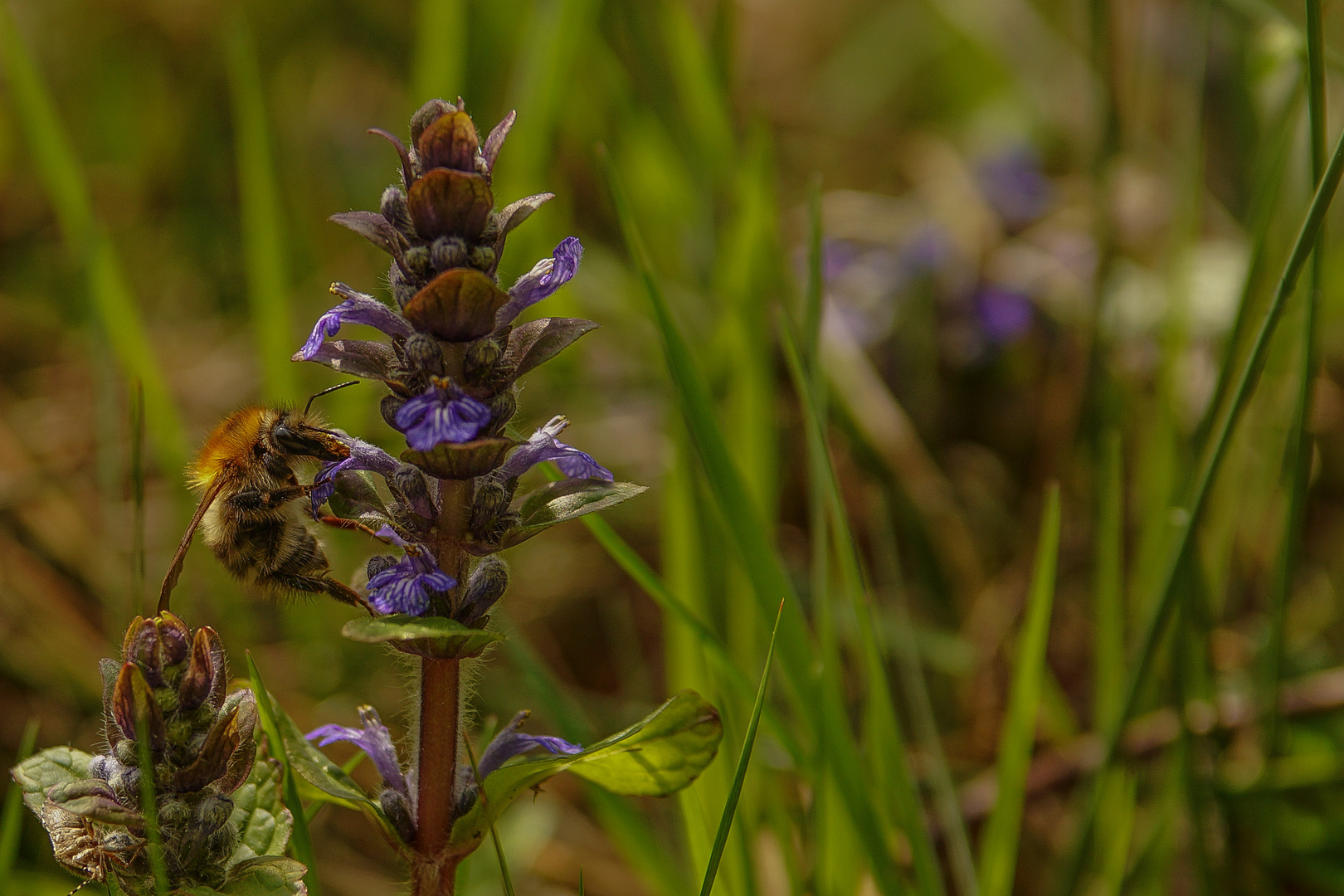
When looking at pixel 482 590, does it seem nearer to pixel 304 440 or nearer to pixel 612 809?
pixel 304 440

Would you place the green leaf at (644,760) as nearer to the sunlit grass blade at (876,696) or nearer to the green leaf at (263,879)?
the green leaf at (263,879)

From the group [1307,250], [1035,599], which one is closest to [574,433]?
[1035,599]

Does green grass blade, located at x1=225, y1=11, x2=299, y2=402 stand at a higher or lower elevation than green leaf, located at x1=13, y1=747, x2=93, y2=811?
higher

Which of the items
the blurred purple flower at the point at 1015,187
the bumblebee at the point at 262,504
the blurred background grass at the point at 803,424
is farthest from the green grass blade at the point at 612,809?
the blurred purple flower at the point at 1015,187

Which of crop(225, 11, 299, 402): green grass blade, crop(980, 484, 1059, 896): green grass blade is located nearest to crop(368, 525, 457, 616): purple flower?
crop(980, 484, 1059, 896): green grass blade

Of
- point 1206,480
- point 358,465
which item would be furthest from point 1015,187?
point 358,465

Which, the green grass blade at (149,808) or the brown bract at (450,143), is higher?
the brown bract at (450,143)

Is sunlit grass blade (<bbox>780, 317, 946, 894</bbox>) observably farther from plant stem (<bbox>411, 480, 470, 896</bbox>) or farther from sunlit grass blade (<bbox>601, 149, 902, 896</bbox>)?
plant stem (<bbox>411, 480, 470, 896</bbox>)
